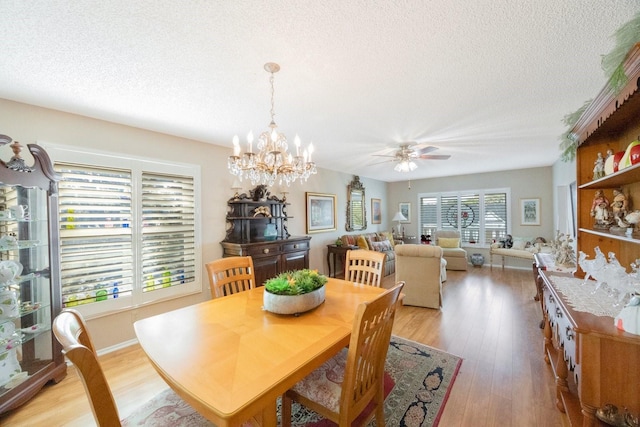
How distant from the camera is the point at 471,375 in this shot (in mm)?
2168

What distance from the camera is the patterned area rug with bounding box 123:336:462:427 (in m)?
1.12

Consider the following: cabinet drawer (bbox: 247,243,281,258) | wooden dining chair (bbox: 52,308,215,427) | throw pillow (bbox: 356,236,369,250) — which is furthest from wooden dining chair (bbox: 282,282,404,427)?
throw pillow (bbox: 356,236,369,250)

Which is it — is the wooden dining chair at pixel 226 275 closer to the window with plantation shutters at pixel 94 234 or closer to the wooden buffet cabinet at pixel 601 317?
the window with plantation shutters at pixel 94 234

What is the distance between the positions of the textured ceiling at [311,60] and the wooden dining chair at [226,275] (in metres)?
1.45

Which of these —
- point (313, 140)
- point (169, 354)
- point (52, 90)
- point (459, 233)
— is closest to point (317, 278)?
point (169, 354)

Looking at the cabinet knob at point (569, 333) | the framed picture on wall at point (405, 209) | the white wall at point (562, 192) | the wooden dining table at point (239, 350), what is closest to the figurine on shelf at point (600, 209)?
the cabinet knob at point (569, 333)

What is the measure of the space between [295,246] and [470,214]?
16.9 ft

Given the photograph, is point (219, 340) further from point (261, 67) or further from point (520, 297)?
point (520, 297)

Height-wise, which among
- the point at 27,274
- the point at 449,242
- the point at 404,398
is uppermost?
the point at 27,274

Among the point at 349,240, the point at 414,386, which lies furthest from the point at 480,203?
the point at 414,386

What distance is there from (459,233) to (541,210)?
1753mm

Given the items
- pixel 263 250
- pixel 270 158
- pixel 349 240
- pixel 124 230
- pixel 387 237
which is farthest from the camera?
pixel 387 237

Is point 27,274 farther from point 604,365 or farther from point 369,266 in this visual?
point 604,365

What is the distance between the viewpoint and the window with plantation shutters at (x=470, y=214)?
20.6ft
